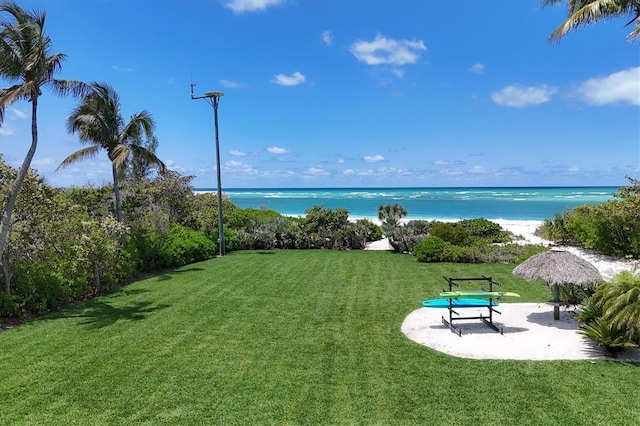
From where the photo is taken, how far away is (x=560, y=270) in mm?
7266

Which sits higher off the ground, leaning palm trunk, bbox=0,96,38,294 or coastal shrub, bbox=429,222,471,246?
leaning palm trunk, bbox=0,96,38,294

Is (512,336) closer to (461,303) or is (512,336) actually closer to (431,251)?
(461,303)

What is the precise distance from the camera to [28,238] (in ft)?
30.2

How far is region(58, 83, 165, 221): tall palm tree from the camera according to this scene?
13.3m

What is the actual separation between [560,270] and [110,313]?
891 cm

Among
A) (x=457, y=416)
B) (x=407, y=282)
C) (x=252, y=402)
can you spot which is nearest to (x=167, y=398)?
(x=252, y=402)

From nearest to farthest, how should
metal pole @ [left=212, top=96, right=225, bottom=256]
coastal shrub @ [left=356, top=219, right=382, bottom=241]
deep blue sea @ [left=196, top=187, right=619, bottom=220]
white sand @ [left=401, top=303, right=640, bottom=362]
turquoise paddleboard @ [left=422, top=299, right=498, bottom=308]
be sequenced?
white sand @ [left=401, top=303, right=640, bottom=362]
turquoise paddleboard @ [left=422, top=299, right=498, bottom=308]
metal pole @ [left=212, top=96, right=225, bottom=256]
coastal shrub @ [left=356, top=219, right=382, bottom=241]
deep blue sea @ [left=196, top=187, right=619, bottom=220]

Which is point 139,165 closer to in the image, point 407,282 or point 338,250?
point 338,250

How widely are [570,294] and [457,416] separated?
5.15 m

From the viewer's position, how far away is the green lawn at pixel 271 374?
4.59m

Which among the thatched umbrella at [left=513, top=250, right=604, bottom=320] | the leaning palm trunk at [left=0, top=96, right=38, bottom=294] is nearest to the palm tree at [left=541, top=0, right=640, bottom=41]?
the thatched umbrella at [left=513, top=250, right=604, bottom=320]

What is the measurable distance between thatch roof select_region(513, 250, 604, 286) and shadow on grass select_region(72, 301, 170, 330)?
762cm

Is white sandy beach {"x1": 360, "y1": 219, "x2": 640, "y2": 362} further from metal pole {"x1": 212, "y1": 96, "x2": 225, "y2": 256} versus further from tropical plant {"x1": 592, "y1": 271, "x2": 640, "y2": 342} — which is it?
metal pole {"x1": 212, "y1": 96, "x2": 225, "y2": 256}

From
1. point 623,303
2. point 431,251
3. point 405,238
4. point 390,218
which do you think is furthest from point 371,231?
point 623,303
